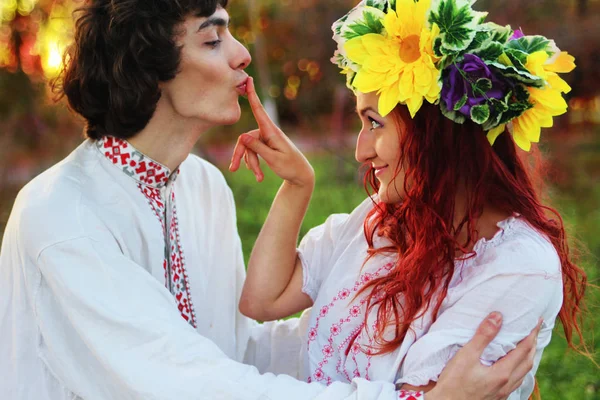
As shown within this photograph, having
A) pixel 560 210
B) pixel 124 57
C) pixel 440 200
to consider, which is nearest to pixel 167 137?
pixel 124 57

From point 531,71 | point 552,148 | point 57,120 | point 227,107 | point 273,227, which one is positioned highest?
point 531,71

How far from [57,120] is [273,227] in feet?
14.8

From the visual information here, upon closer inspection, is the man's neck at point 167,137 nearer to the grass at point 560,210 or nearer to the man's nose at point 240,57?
the man's nose at point 240,57

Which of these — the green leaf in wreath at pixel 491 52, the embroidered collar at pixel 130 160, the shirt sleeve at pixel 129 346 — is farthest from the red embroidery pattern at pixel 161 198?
the green leaf in wreath at pixel 491 52

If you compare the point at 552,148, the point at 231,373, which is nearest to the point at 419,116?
the point at 231,373

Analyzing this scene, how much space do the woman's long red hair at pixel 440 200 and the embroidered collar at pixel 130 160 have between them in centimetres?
79

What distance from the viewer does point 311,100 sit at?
8.86 metres

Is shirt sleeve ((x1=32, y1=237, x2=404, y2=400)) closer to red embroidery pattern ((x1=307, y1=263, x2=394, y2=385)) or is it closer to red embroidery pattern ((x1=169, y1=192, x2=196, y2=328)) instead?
red embroidery pattern ((x1=307, y1=263, x2=394, y2=385))

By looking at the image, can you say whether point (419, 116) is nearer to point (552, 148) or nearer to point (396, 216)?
point (396, 216)

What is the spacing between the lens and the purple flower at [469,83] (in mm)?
1896

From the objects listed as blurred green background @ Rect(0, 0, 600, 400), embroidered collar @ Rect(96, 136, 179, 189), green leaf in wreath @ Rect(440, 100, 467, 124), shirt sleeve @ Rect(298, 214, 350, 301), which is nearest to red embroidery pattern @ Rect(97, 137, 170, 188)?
embroidered collar @ Rect(96, 136, 179, 189)

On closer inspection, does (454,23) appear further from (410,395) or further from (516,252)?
(410,395)

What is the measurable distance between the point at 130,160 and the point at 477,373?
1.20 meters

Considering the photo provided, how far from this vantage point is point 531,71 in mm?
1945
